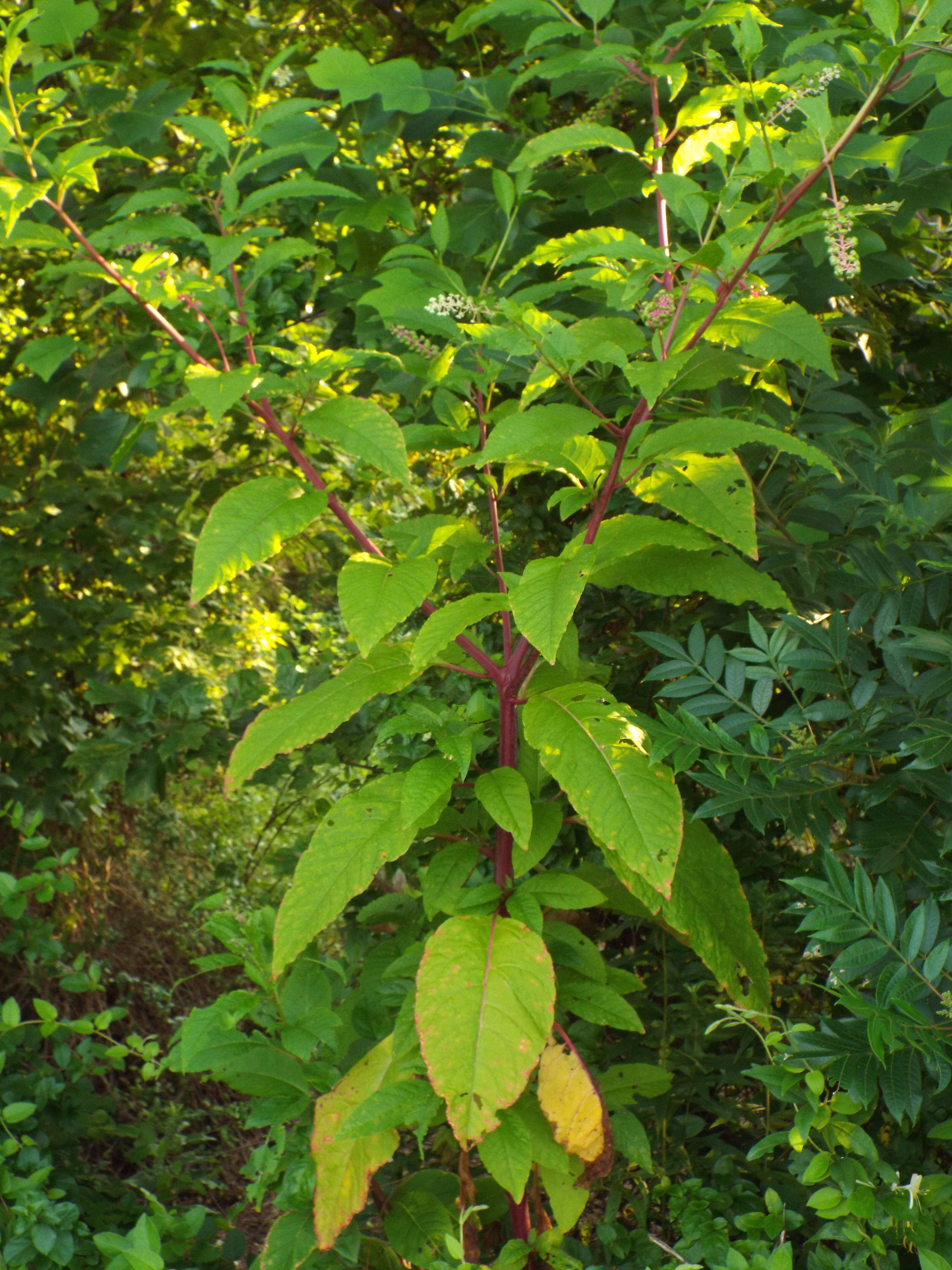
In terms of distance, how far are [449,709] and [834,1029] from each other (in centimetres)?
65

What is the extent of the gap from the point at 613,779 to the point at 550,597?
0.22m

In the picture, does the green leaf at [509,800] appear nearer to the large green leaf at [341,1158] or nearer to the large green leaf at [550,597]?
the large green leaf at [550,597]

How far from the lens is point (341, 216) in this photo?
197 cm

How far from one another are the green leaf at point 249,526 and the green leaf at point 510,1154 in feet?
2.42

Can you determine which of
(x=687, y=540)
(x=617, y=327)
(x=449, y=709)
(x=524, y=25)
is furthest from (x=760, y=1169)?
(x=524, y=25)

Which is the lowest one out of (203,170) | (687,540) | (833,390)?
(833,390)

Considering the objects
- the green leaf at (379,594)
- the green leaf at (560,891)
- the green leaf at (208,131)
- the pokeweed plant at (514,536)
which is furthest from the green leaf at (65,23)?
the green leaf at (560,891)

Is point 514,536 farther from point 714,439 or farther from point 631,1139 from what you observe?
point 631,1139

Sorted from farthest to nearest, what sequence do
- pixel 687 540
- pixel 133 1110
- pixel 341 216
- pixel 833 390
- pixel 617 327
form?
1. pixel 133 1110
2. pixel 341 216
3. pixel 833 390
4. pixel 617 327
5. pixel 687 540

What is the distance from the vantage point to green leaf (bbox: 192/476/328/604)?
4.06ft

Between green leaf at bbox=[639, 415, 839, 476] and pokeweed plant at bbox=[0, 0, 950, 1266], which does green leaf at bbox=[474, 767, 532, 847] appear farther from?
green leaf at bbox=[639, 415, 839, 476]

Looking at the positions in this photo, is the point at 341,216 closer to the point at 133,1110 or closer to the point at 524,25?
the point at 524,25

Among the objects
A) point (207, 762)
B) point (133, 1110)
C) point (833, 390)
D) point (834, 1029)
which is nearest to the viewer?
point (834, 1029)

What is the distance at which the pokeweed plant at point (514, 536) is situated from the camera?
1.12m
